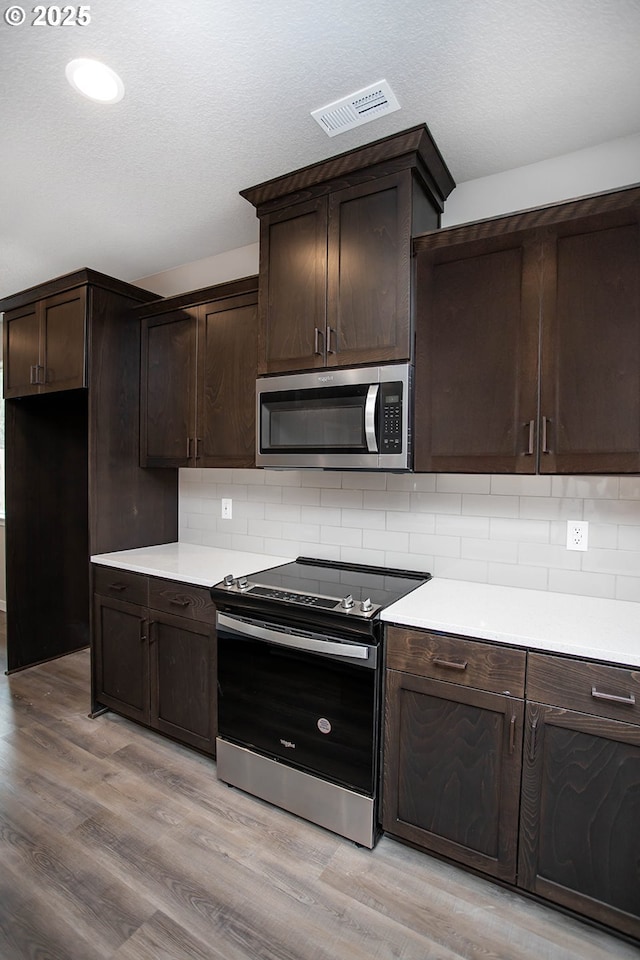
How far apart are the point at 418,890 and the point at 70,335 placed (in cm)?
308

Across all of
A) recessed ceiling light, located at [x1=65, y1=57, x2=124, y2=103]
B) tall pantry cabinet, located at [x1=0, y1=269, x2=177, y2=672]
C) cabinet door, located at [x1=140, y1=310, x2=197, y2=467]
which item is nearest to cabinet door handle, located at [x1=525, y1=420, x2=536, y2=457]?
cabinet door, located at [x1=140, y1=310, x2=197, y2=467]

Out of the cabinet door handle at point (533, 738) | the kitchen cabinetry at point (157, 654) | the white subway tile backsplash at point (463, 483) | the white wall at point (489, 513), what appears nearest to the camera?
the cabinet door handle at point (533, 738)

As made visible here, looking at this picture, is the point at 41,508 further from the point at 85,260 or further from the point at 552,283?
the point at 552,283

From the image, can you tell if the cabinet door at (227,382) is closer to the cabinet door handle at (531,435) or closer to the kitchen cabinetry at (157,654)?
the kitchen cabinetry at (157,654)

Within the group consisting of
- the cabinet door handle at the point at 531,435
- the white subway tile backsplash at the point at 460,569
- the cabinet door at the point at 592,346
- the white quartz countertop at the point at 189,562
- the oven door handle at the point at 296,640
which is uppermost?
the cabinet door at the point at 592,346

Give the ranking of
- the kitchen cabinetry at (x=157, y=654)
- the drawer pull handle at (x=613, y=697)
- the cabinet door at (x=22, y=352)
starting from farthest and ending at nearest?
1. the cabinet door at (x=22, y=352)
2. the kitchen cabinetry at (x=157, y=654)
3. the drawer pull handle at (x=613, y=697)

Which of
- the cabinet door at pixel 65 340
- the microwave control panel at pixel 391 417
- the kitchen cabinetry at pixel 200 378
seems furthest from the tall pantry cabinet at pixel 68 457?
the microwave control panel at pixel 391 417

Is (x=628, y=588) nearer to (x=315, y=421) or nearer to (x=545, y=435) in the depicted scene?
(x=545, y=435)

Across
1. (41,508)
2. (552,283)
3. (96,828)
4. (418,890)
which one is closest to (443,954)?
(418,890)

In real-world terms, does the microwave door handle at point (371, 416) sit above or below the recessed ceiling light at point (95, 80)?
below

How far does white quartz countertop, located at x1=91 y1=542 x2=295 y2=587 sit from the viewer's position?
238 centimetres

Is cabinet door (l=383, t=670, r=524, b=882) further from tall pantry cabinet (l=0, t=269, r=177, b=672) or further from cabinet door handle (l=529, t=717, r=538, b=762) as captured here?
tall pantry cabinet (l=0, t=269, r=177, b=672)

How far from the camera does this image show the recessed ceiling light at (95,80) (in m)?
1.59

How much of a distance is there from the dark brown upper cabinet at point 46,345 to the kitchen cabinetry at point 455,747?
2304 mm
